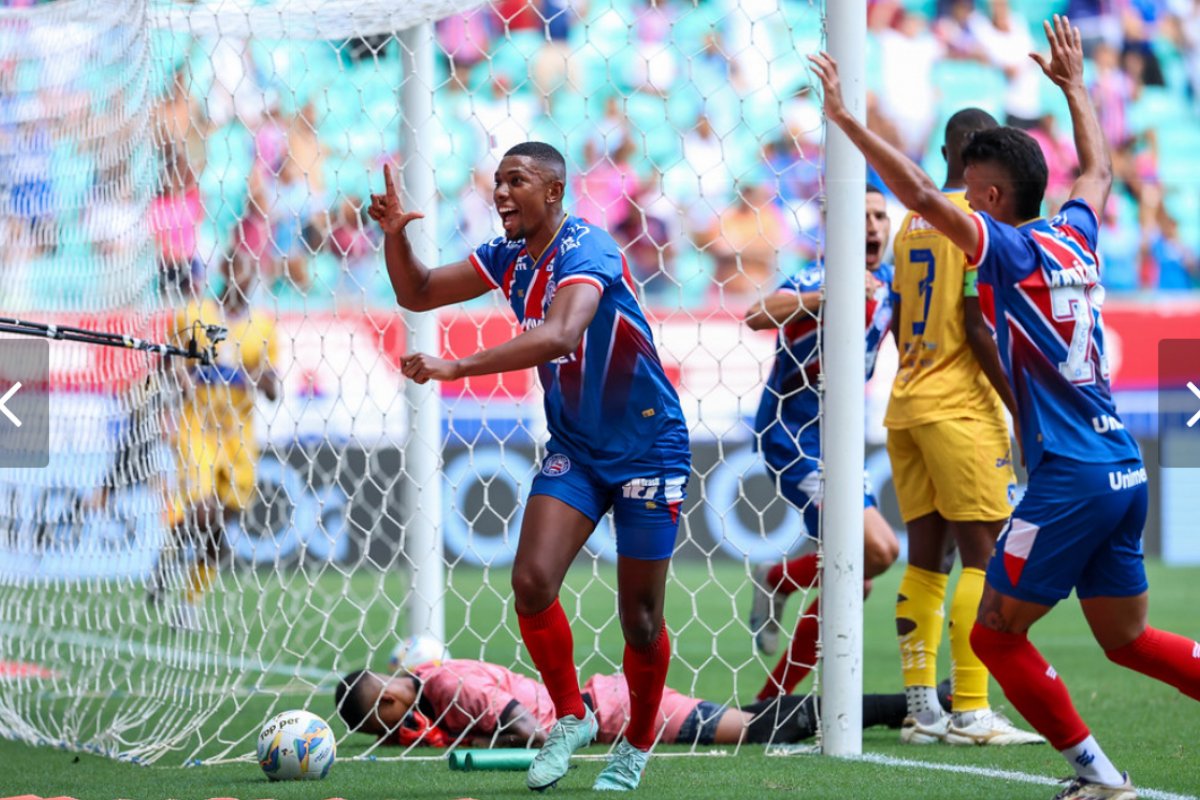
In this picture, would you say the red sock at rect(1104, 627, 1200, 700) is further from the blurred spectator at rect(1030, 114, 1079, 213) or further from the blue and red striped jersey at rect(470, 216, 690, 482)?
the blurred spectator at rect(1030, 114, 1079, 213)

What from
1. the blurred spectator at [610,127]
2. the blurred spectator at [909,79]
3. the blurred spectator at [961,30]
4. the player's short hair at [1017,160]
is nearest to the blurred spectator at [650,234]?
the blurred spectator at [610,127]

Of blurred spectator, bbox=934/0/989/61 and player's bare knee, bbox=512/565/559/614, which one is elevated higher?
blurred spectator, bbox=934/0/989/61

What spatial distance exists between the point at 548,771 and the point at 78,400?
11.8 feet

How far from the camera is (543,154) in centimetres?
454

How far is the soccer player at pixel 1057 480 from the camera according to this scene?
386 cm

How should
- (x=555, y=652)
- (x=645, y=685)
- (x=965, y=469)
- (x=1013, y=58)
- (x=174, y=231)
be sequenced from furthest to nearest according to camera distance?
(x=1013, y=58)
(x=174, y=231)
(x=965, y=469)
(x=645, y=685)
(x=555, y=652)

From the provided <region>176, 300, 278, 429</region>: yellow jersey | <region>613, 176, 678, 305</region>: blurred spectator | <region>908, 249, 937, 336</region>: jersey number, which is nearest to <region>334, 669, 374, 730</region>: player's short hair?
<region>176, 300, 278, 429</region>: yellow jersey

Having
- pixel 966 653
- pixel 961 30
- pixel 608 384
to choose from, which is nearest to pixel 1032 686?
pixel 608 384

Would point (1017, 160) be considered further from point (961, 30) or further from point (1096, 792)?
point (961, 30)

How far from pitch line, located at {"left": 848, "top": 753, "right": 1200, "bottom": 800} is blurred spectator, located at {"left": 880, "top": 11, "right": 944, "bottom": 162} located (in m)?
12.0

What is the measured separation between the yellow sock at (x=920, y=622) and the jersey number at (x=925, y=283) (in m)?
0.87

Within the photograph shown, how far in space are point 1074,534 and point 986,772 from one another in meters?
1.15

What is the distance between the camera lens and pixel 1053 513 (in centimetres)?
386

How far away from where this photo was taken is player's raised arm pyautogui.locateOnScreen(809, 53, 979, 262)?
374 centimetres
